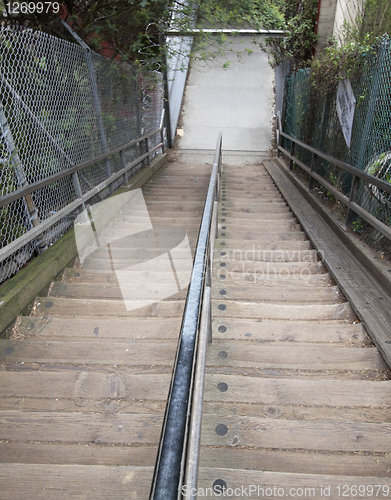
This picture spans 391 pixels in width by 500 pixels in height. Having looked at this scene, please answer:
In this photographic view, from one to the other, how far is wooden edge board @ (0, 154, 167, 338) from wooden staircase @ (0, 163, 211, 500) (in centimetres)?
9

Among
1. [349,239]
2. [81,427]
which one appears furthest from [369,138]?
[81,427]

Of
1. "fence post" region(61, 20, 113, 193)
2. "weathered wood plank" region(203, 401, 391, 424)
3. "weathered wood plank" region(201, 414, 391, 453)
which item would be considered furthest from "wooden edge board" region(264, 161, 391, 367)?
"fence post" region(61, 20, 113, 193)

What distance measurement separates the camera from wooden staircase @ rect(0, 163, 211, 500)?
144 centimetres

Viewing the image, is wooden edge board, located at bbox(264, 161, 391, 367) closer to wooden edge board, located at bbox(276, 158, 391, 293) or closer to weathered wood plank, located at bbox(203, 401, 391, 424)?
wooden edge board, located at bbox(276, 158, 391, 293)

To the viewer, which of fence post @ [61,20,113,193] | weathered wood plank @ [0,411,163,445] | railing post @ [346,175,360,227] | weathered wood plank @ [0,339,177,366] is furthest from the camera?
fence post @ [61,20,113,193]

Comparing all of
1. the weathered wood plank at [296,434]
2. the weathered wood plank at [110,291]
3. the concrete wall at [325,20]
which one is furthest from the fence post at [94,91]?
the concrete wall at [325,20]

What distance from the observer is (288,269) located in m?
3.45

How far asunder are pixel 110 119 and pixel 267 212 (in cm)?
265

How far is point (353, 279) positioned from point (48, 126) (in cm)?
316

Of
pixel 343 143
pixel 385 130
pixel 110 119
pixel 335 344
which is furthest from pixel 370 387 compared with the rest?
pixel 110 119

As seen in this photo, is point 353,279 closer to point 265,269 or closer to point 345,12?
point 265,269

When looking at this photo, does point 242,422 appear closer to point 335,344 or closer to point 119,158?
point 335,344

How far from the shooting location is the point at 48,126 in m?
3.42

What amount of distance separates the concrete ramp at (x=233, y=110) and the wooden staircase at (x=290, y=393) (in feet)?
24.2
